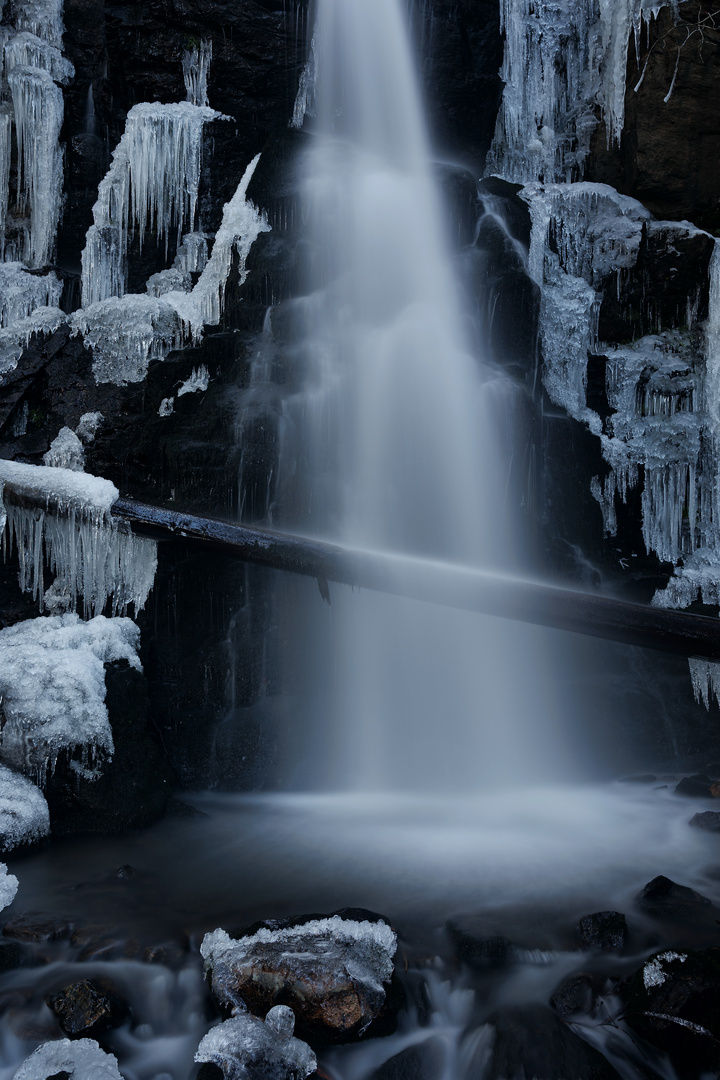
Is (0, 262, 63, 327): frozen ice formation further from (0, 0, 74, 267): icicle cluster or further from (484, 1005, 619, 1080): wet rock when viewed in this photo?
(484, 1005, 619, 1080): wet rock

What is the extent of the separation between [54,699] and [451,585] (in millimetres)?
2789

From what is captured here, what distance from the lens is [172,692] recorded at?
557 centimetres

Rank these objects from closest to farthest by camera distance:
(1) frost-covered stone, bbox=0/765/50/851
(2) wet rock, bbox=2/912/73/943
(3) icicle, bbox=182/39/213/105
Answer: (2) wet rock, bbox=2/912/73/943 < (1) frost-covered stone, bbox=0/765/50/851 < (3) icicle, bbox=182/39/213/105

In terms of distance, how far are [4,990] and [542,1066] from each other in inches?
85.8

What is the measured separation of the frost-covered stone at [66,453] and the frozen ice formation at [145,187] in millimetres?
2018

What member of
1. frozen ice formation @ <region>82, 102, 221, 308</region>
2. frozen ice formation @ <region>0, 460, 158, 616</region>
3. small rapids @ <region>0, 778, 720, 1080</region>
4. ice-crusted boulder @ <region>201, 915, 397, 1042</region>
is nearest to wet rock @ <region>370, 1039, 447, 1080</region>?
small rapids @ <region>0, 778, 720, 1080</region>

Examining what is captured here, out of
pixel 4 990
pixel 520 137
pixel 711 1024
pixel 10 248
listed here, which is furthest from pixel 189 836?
pixel 520 137

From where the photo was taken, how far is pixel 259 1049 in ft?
8.48

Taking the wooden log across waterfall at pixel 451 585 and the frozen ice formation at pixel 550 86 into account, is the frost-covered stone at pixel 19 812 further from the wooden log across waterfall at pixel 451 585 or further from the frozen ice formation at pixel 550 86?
the frozen ice formation at pixel 550 86

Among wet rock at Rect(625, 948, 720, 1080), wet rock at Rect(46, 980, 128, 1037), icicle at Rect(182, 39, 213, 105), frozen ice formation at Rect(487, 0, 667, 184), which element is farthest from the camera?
frozen ice formation at Rect(487, 0, 667, 184)

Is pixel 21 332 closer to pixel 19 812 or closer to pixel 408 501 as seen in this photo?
pixel 408 501

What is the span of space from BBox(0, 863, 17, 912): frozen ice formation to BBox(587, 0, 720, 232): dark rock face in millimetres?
8545

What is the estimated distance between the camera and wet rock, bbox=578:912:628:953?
326cm

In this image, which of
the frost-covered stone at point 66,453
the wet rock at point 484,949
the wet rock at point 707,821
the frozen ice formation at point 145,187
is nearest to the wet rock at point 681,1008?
the wet rock at point 484,949
